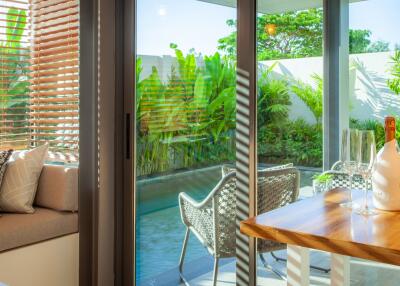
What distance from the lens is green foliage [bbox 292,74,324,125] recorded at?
192 centimetres

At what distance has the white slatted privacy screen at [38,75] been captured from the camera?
318 cm

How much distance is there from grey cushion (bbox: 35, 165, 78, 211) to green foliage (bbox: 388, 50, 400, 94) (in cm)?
199

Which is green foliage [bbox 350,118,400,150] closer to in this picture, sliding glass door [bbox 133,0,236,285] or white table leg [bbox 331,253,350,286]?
white table leg [bbox 331,253,350,286]

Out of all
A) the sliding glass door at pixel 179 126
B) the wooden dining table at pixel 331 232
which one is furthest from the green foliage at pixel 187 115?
the wooden dining table at pixel 331 232

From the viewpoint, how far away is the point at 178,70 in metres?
2.55

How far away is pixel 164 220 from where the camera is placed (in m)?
2.68

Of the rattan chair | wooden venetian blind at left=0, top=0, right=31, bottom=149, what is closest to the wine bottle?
the rattan chair

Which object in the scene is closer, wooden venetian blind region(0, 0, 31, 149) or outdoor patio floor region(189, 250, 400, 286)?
outdoor patio floor region(189, 250, 400, 286)

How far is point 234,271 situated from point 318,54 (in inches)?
43.9

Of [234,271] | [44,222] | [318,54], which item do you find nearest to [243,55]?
[318,54]

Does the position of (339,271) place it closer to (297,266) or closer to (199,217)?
(297,266)

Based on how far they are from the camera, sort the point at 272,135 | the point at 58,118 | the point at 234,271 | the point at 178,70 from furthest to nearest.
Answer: the point at 58,118 < the point at 178,70 < the point at 234,271 < the point at 272,135

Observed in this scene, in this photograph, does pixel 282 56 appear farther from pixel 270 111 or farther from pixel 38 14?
pixel 38 14

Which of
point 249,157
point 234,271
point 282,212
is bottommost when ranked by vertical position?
point 234,271
